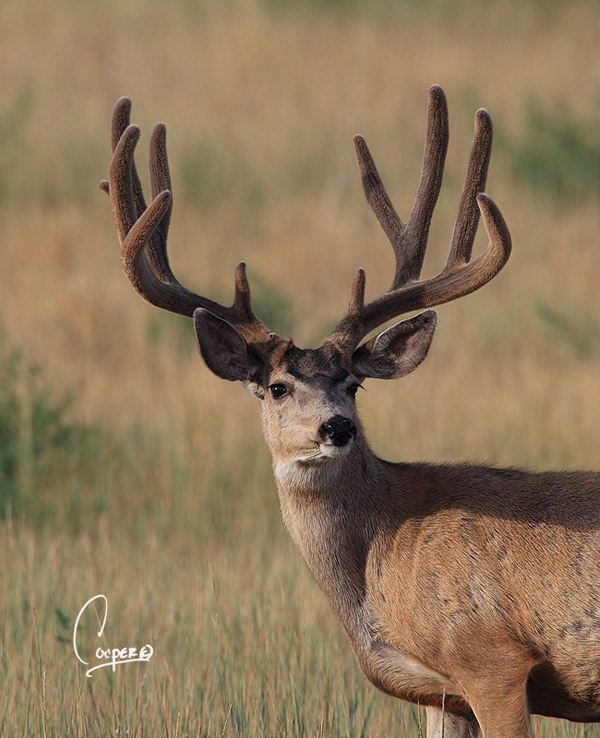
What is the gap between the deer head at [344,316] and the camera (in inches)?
197

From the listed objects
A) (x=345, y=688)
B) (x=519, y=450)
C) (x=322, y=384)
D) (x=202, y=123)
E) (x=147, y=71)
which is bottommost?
(x=345, y=688)

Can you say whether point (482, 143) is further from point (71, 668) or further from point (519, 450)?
point (519, 450)

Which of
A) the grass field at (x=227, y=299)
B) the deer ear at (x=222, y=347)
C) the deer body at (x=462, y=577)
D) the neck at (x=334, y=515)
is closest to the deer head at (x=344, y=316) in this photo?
the deer ear at (x=222, y=347)

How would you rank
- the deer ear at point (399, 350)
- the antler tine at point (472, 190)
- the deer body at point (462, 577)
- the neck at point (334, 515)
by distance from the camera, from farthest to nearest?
the antler tine at point (472, 190), the deer ear at point (399, 350), the neck at point (334, 515), the deer body at point (462, 577)

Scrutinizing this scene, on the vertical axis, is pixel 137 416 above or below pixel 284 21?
below

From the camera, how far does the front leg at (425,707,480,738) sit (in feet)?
16.6

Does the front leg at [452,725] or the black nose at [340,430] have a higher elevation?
the black nose at [340,430]

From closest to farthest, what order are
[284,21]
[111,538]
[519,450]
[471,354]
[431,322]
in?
[431,322], [111,538], [519,450], [471,354], [284,21]

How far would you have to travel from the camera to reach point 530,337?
11.9 metres

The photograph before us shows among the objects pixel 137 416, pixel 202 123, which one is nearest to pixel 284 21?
pixel 202 123

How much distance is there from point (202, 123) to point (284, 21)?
588 centimetres

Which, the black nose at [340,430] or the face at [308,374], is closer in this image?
the black nose at [340,430]

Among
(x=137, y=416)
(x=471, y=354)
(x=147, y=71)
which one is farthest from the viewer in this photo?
(x=147, y=71)

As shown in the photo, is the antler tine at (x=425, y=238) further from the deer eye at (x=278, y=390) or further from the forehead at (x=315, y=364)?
the deer eye at (x=278, y=390)
